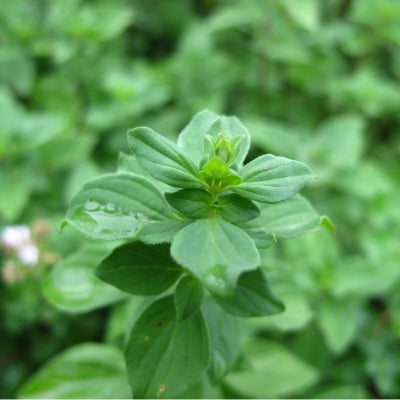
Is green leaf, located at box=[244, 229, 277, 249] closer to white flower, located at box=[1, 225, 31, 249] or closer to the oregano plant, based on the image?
the oregano plant

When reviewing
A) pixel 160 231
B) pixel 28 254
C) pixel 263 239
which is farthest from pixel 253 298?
pixel 28 254

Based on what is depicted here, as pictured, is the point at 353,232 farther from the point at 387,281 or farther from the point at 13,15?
the point at 13,15

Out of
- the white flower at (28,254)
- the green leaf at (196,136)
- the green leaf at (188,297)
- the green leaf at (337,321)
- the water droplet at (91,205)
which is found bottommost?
the green leaf at (337,321)

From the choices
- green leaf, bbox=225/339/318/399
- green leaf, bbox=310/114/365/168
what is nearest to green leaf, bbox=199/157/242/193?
green leaf, bbox=225/339/318/399

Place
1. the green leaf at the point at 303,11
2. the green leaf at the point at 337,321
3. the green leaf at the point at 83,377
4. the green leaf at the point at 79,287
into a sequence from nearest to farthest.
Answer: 1. the green leaf at the point at 79,287
2. the green leaf at the point at 83,377
3. the green leaf at the point at 337,321
4. the green leaf at the point at 303,11

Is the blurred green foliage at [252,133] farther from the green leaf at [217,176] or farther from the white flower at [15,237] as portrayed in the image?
the green leaf at [217,176]

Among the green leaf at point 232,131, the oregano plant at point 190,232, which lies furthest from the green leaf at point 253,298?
the green leaf at point 232,131
